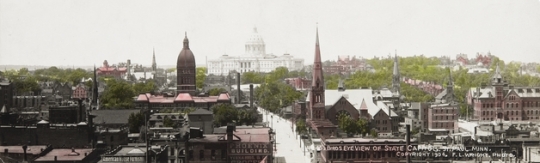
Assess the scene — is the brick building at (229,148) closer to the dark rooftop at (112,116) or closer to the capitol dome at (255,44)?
the dark rooftop at (112,116)

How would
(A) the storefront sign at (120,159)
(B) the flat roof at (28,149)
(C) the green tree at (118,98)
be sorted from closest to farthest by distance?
(A) the storefront sign at (120,159) → (B) the flat roof at (28,149) → (C) the green tree at (118,98)

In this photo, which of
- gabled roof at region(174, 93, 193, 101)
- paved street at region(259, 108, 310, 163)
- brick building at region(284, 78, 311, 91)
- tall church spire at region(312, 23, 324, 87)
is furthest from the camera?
brick building at region(284, 78, 311, 91)

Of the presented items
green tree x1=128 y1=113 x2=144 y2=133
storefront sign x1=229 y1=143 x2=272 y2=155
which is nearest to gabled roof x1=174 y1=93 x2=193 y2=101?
green tree x1=128 y1=113 x2=144 y2=133

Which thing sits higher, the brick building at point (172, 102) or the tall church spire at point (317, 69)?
→ the tall church spire at point (317, 69)

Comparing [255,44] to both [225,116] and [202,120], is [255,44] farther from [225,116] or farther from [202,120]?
[202,120]

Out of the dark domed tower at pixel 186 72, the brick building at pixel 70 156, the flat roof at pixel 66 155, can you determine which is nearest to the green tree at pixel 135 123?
the brick building at pixel 70 156

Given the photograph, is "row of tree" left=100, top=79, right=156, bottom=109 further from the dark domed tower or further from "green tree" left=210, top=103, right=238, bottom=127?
"green tree" left=210, top=103, right=238, bottom=127
